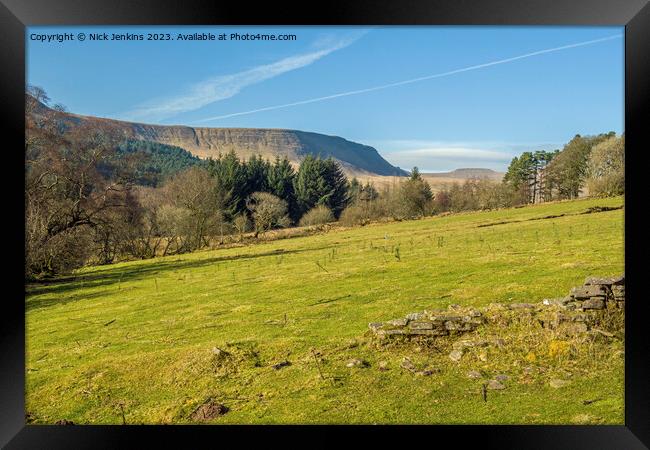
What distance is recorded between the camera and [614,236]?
9.01 metres

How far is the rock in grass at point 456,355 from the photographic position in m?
5.22

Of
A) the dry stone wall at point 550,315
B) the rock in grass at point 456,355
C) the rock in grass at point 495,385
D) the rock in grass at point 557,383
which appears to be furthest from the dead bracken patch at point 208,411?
the rock in grass at point 557,383

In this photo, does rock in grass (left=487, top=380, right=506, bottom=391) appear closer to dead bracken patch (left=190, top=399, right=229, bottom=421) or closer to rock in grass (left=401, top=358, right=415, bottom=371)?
rock in grass (left=401, top=358, right=415, bottom=371)

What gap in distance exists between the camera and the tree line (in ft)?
25.8

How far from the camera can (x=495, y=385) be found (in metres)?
4.95

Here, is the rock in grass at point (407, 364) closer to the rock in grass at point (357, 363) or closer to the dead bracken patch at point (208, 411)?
the rock in grass at point (357, 363)

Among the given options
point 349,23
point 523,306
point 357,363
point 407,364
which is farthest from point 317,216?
point 349,23

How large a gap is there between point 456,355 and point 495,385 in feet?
1.73

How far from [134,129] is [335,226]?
186 inches

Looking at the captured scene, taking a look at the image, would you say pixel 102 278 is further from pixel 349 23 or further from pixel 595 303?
pixel 595 303

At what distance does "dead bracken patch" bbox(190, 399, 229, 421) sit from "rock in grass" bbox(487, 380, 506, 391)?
3043 mm

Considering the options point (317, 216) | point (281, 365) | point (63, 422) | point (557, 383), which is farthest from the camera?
point (317, 216)

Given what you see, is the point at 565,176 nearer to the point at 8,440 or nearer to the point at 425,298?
the point at 425,298

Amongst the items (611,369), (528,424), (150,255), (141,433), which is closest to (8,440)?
(141,433)
